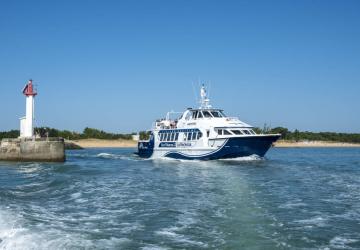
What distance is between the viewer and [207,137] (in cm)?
4075

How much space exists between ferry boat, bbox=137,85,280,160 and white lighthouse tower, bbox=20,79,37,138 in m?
12.8

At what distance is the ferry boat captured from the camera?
39094 mm

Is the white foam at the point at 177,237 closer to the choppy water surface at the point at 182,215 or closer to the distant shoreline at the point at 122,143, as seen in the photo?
the choppy water surface at the point at 182,215

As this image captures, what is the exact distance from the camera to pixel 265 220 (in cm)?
1262

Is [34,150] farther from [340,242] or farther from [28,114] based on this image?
[340,242]

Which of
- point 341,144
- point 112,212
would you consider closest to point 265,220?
point 112,212

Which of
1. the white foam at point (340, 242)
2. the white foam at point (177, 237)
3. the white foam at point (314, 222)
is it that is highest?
the white foam at point (314, 222)

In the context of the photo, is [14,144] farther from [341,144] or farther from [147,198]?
[341,144]

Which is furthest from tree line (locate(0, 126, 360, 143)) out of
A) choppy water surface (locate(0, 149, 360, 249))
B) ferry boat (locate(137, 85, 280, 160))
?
choppy water surface (locate(0, 149, 360, 249))

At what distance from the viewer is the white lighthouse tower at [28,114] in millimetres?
39875

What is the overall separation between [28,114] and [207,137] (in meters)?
15.8

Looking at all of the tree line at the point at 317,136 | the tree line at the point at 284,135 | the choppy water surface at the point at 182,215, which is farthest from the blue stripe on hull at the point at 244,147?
the tree line at the point at 317,136

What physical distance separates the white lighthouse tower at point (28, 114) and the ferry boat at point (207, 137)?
505 inches

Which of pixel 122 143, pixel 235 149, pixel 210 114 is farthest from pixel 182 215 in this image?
pixel 122 143
